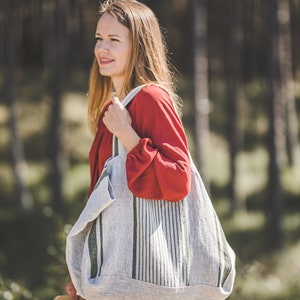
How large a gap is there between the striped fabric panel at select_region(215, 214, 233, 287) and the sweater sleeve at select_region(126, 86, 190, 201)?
254mm

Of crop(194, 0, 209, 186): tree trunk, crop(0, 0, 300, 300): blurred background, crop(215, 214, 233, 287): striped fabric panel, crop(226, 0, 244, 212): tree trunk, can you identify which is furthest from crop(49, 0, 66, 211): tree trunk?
crop(215, 214, 233, 287): striped fabric panel

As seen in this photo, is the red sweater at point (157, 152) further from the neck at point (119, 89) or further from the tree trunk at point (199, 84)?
the tree trunk at point (199, 84)

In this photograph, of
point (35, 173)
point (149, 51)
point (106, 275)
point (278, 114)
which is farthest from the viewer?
point (35, 173)

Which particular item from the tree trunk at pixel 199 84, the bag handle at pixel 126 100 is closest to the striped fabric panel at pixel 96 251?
the bag handle at pixel 126 100

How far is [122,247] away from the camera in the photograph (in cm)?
320

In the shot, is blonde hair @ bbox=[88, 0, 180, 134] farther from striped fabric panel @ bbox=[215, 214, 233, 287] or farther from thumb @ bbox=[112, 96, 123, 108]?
striped fabric panel @ bbox=[215, 214, 233, 287]

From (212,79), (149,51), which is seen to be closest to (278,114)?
(149,51)

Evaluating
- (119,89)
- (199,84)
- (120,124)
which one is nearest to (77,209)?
(119,89)

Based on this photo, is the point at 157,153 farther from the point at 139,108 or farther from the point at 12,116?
the point at 12,116

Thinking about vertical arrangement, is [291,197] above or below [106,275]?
below

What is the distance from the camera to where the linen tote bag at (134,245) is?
3.20m

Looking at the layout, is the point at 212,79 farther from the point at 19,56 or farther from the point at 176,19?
the point at 19,56

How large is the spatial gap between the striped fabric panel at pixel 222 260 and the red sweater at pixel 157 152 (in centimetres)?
26

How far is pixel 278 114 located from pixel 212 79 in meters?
15.2
